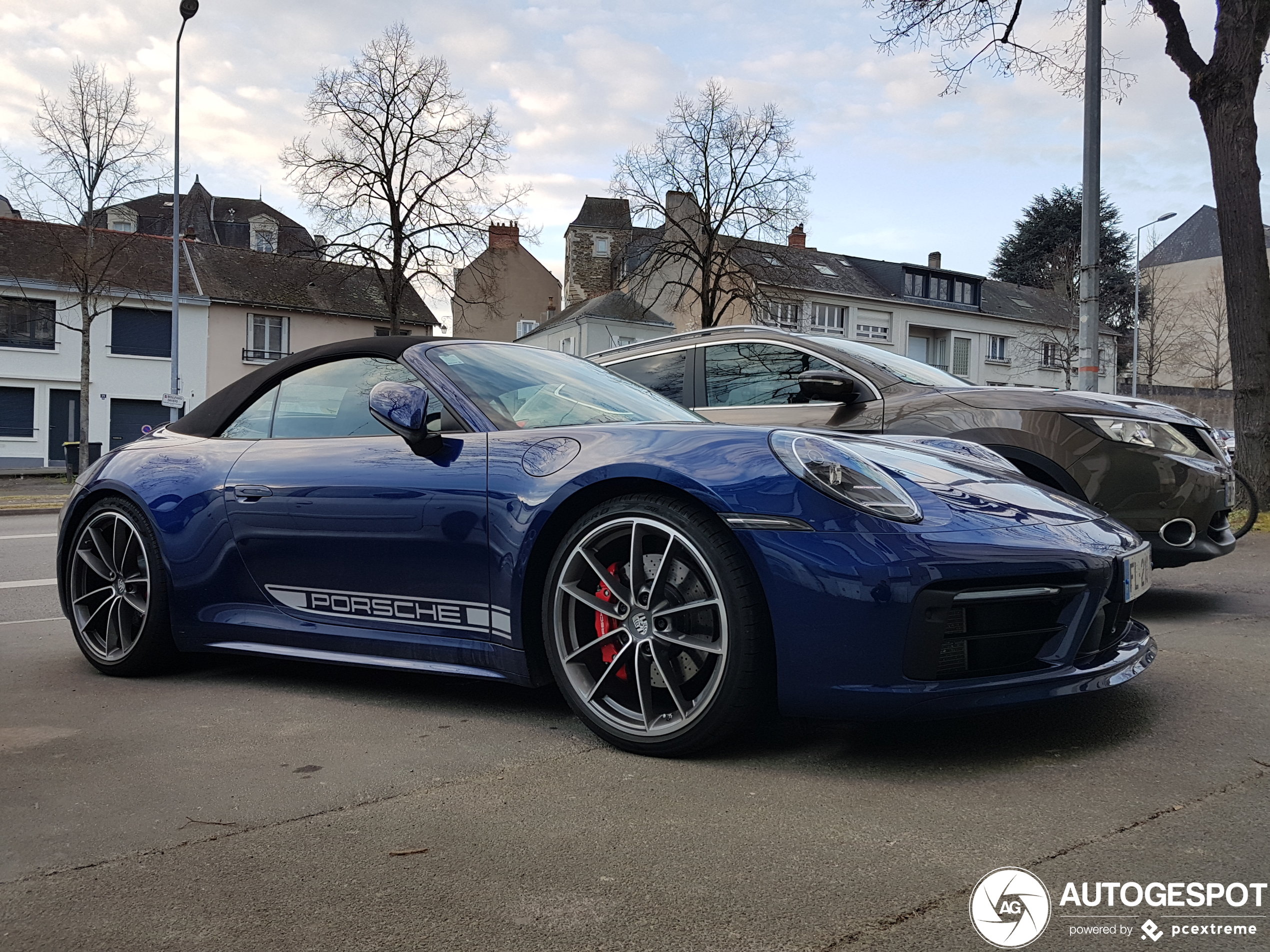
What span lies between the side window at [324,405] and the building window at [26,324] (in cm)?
3521

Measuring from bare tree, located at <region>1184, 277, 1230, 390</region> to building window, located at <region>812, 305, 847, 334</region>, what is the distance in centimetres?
1896

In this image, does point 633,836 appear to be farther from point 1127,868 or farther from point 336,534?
point 336,534

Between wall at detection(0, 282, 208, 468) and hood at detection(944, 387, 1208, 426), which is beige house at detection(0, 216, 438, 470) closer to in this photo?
wall at detection(0, 282, 208, 468)

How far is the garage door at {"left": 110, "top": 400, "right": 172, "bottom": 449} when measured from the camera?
3575cm

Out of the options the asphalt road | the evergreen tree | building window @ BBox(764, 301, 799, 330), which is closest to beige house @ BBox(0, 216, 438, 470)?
building window @ BBox(764, 301, 799, 330)

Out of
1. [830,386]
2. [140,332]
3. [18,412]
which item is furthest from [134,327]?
[830,386]

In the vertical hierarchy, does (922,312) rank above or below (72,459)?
above

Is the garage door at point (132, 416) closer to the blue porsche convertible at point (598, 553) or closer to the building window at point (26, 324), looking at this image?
the building window at point (26, 324)

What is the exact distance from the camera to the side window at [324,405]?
148 inches

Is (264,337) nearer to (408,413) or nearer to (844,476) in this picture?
(408,413)

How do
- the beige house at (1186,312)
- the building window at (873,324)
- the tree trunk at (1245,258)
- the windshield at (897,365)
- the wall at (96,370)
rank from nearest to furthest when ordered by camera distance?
the windshield at (897,365) → the tree trunk at (1245,258) → the wall at (96,370) → the building window at (873,324) → the beige house at (1186,312)

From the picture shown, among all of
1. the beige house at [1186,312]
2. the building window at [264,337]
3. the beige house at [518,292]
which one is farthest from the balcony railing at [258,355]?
the beige house at [1186,312]

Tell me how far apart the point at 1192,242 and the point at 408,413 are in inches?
3084

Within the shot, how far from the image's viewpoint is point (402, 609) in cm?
343
